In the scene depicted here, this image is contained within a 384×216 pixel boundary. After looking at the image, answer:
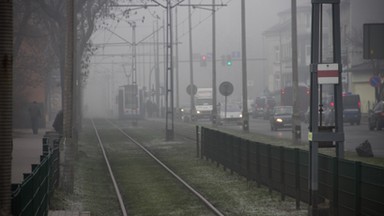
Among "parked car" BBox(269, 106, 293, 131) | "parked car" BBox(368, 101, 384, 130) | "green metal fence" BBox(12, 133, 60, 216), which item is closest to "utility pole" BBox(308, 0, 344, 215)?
"green metal fence" BBox(12, 133, 60, 216)

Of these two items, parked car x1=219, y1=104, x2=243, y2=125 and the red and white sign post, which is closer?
the red and white sign post

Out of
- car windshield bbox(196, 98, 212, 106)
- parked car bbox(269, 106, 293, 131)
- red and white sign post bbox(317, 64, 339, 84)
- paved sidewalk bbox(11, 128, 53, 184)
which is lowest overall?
paved sidewalk bbox(11, 128, 53, 184)

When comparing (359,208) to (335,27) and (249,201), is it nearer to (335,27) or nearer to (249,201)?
(335,27)

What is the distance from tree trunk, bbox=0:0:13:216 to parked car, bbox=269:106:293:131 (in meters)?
44.1

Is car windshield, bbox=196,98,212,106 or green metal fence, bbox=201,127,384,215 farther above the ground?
car windshield, bbox=196,98,212,106

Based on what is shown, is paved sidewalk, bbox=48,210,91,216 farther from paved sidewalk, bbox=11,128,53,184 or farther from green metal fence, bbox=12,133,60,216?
paved sidewalk, bbox=11,128,53,184

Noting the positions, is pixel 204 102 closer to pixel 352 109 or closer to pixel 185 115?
pixel 185 115

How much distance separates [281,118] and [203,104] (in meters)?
31.4

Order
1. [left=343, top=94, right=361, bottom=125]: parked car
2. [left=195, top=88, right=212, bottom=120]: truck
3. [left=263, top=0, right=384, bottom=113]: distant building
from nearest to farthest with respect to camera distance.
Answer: [left=343, top=94, right=361, bottom=125]: parked car < [left=263, top=0, right=384, bottom=113]: distant building < [left=195, top=88, right=212, bottom=120]: truck

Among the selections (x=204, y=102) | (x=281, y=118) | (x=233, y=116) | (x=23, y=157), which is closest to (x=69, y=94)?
(x=23, y=157)

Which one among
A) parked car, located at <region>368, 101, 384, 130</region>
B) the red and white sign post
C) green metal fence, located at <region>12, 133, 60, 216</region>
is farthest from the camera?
parked car, located at <region>368, 101, 384, 130</region>

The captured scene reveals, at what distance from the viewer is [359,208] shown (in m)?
13.1

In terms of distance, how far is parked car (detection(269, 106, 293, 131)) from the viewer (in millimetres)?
53156

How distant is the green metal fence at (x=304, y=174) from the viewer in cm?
1266
